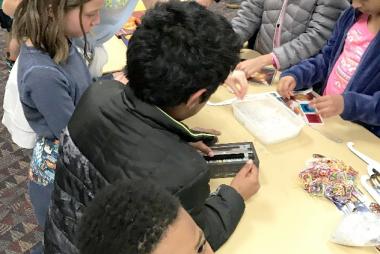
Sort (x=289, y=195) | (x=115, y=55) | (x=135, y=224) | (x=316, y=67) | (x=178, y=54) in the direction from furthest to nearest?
(x=115, y=55) → (x=316, y=67) → (x=289, y=195) → (x=178, y=54) → (x=135, y=224)

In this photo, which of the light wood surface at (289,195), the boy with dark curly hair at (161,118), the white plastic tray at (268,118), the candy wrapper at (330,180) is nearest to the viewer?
the boy with dark curly hair at (161,118)

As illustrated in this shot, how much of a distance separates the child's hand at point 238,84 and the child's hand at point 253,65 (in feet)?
0.30

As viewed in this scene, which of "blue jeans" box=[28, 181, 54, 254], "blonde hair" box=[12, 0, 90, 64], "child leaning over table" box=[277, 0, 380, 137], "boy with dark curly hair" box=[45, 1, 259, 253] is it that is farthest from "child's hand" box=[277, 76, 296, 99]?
"blue jeans" box=[28, 181, 54, 254]

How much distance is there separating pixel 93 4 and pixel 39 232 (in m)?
1.12

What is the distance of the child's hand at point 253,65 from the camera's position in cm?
161

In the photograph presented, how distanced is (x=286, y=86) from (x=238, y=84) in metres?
0.17

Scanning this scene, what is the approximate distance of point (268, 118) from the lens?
4.48 ft

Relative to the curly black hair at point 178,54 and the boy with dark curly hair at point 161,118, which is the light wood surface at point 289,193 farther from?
the curly black hair at point 178,54

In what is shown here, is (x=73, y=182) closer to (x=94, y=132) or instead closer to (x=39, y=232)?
(x=94, y=132)

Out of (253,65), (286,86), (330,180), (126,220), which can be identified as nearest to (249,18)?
(253,65)

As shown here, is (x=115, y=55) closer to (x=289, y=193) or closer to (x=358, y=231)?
(x=289, y=193)

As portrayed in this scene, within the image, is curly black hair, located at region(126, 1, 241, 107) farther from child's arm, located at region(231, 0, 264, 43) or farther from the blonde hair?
child's arm, located at region(231, 0, 264, 43)

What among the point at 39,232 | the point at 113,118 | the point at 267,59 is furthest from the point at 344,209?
the point at 39,232

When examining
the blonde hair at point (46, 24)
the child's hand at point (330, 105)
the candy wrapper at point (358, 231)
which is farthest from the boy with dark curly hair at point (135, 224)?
the child's hand at point (330, 105)
